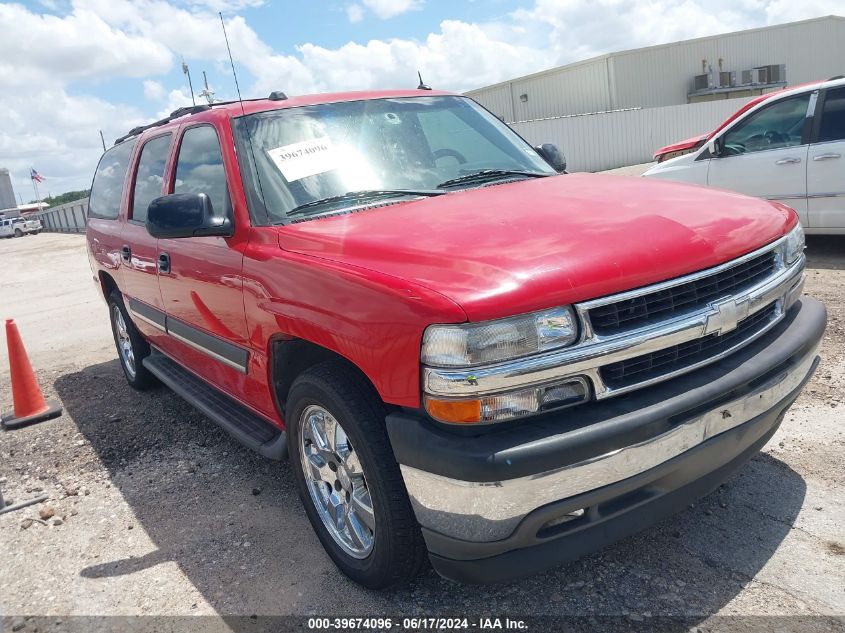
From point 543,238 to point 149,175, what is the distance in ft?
10.5

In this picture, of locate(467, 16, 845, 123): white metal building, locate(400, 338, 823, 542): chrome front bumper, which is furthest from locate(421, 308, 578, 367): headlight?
locate(467, 16, 845, 123): white metal building

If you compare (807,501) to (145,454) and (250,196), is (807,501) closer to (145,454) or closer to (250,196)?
(250,196)

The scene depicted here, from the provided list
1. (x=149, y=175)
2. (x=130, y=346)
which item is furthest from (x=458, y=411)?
(x=130, y=346)

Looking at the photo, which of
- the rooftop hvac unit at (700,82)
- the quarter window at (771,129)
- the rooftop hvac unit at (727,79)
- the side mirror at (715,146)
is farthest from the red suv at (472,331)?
the rooftop hvac unit at (727,79)

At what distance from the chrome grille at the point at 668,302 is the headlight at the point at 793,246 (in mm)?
361

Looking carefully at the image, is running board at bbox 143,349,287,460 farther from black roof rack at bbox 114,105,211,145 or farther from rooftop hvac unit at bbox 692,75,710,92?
rooftop hvac unit at bbox 692,75,710,92

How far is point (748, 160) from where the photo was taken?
727cm

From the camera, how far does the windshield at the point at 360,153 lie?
124 inches

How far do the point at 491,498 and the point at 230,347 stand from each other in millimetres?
1809

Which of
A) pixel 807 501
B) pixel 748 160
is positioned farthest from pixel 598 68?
pixel 807 501

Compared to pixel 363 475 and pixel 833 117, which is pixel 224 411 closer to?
pixel 363 475

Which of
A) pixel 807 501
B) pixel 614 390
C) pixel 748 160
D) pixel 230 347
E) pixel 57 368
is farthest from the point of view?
pixel 748 160

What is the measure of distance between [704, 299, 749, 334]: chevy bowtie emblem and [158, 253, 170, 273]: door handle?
114 inches

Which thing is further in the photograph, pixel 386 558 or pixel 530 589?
pixel 530 589
